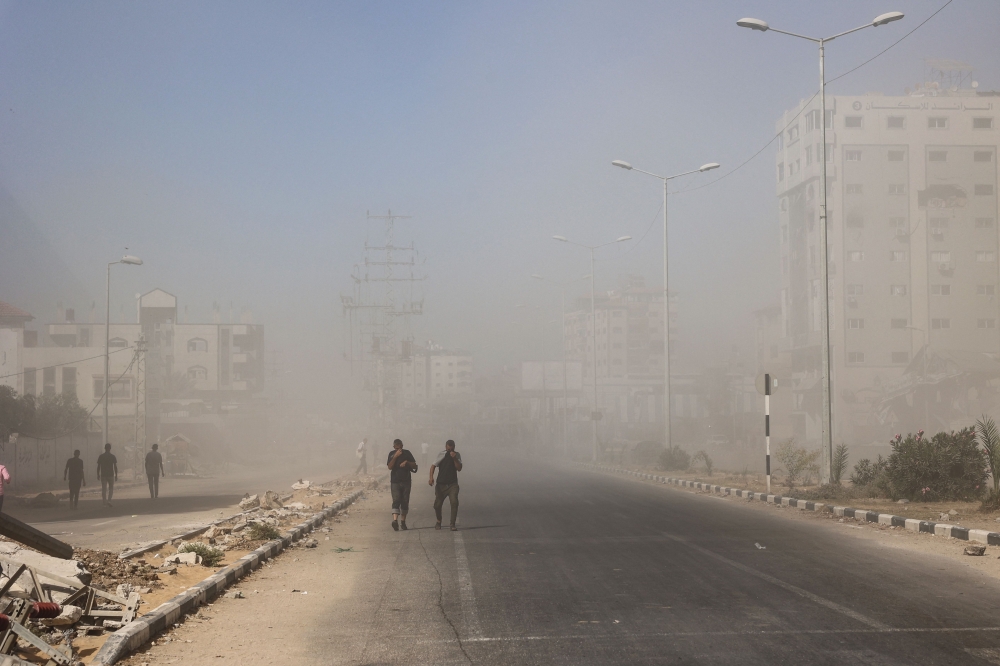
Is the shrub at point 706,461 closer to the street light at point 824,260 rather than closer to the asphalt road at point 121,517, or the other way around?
the street light at point 824,260

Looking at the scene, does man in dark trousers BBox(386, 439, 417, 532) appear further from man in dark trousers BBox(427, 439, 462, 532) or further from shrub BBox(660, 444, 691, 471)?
shrub BBox(660, 444, 691, 471)

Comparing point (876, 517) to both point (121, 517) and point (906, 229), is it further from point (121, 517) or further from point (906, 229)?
point (906, 229)

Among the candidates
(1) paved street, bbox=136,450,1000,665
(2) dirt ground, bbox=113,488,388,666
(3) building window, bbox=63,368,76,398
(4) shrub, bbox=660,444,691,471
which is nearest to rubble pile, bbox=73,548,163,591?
(2) dirt ground, bbox=113,488,388,666

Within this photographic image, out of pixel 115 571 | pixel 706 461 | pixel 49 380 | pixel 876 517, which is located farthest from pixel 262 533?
pixel 49 380

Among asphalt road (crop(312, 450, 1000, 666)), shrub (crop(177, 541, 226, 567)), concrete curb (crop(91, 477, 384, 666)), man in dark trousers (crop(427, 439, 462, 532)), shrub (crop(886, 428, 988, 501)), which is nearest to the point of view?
asphalt road (crop(312, 450, 1000, 666))

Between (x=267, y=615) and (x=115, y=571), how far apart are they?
3.07 metres

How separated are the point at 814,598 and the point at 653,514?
34.0 feet

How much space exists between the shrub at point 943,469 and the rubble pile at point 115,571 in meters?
15.6

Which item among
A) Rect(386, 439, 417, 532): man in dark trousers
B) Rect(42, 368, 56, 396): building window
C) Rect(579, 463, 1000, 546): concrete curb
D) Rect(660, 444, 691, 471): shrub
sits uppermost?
Rect(42, 368, 56, 396): building window

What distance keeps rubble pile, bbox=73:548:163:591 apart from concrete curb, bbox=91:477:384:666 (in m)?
0.68

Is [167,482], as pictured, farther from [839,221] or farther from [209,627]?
[839,221]

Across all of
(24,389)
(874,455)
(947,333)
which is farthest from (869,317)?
(24,389)

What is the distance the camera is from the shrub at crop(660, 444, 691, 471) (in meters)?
41.7

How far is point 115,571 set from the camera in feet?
36.0
